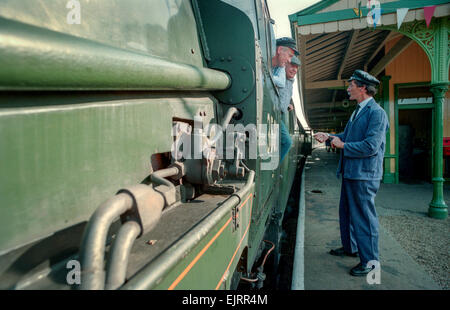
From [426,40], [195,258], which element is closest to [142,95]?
[195,258]

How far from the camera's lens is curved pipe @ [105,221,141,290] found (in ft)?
2.33

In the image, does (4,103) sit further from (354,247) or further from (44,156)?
(354,247)

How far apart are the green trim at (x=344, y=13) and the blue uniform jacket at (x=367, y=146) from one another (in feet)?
11.1

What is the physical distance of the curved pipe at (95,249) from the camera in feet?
2.24

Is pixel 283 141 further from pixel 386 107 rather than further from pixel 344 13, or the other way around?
pixel 386 107

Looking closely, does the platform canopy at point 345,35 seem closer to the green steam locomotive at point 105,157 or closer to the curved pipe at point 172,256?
the green steam locomotive at point 105,157

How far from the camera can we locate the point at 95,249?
27.9 inches

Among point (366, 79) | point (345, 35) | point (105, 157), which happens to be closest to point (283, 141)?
point (366, 79)

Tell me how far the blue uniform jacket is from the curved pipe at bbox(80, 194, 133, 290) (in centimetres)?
268

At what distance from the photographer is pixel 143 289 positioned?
0.71 m

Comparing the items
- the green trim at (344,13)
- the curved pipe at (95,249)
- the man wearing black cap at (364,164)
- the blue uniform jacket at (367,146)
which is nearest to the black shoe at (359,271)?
the man wearing black cap at (364,164)

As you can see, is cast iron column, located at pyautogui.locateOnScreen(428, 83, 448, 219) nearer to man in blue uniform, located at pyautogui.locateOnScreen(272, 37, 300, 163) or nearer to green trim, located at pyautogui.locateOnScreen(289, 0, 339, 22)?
green trim, located at pyautogui.locateOnScreen(289, 0, 339, 22)

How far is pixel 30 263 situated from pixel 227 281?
0.95 metres

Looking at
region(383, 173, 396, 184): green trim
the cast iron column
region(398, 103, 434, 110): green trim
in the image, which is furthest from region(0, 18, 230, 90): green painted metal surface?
region(398, 103, 434, 110): green trim
